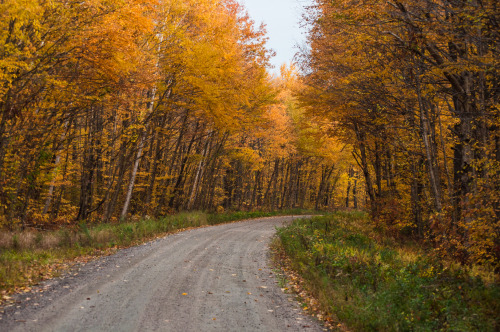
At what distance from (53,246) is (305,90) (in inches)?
457

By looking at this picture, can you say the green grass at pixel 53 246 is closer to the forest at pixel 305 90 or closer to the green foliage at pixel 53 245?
the green foliage at pixel 53 245

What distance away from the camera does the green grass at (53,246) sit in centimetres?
735

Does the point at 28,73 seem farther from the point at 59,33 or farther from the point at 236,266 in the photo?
the point at 236,266

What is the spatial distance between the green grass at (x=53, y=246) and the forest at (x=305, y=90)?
2524mm

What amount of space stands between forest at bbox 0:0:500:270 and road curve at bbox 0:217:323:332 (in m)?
3.81

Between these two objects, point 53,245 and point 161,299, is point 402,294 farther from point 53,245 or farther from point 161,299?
point 53,245

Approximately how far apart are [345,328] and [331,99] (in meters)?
9.76

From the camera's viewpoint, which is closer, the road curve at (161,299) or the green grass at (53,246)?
the road curve at (161,299)

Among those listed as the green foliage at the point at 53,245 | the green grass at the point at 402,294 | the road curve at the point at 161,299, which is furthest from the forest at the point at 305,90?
the road curve at the point at 161,299

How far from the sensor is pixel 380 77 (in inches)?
457

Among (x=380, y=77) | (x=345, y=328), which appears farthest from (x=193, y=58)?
(x=345, y=328)

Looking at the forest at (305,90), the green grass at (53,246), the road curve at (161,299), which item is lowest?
the road curve at (161,299)

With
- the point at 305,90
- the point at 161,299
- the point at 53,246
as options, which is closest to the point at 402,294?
the point at 161,299

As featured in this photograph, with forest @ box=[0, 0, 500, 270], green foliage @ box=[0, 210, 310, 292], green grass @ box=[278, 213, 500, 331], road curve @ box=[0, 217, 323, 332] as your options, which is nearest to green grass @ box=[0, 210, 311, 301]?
green foliage @ box=[0, 210, 310, 292]
